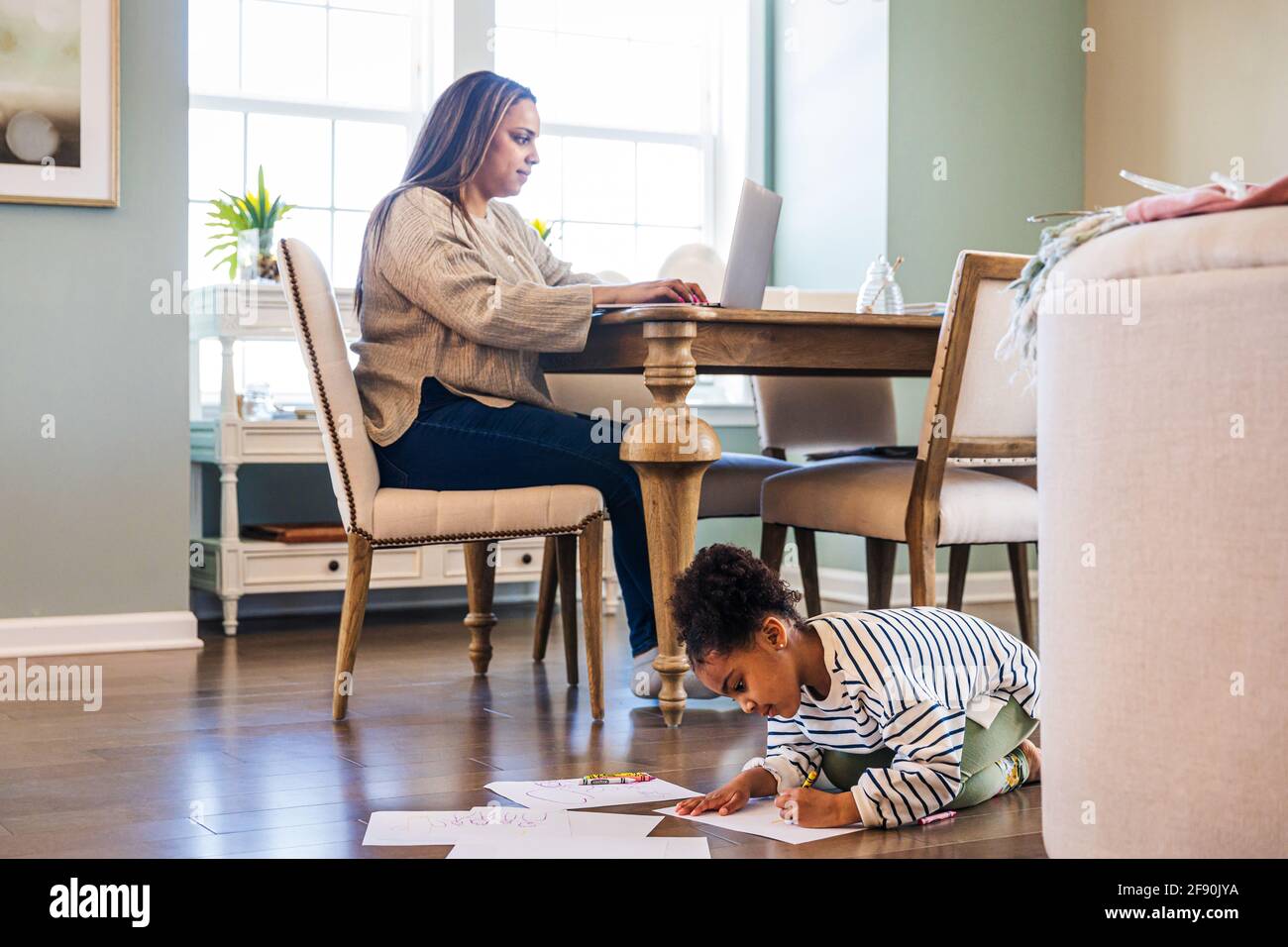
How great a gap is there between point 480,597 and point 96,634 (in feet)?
3.72

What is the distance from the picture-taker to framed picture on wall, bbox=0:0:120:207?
359cm

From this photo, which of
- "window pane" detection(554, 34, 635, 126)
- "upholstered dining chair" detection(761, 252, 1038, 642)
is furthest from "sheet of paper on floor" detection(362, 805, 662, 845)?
"window pane" detection(554, 34, 635, 126)

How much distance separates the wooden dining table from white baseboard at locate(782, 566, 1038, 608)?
6.40 feet

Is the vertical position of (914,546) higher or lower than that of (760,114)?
lower

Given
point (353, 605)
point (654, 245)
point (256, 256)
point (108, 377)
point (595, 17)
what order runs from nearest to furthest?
point (353, 605), point (108, 377), point (256, 256), point (595, 17), point (654, 245)

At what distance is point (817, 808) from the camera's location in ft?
6.08

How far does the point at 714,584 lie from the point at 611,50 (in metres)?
3.71

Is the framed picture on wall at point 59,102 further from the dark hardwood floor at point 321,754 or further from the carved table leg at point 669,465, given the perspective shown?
the carved table leg at point 669,465

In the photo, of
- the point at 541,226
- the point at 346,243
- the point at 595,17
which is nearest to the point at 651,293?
the point at 541,226

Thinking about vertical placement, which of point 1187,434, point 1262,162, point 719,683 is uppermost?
point 1262,162

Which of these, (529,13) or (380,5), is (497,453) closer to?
(380,5)

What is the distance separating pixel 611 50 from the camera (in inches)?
202
